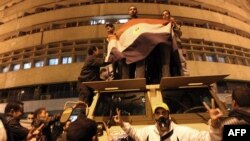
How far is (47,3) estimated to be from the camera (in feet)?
75.5

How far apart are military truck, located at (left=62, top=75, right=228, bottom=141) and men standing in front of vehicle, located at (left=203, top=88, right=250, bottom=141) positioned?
128 centimetres

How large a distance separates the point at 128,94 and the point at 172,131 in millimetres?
1399

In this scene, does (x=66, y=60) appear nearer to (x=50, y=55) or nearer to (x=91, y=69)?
(x=50, y=55)

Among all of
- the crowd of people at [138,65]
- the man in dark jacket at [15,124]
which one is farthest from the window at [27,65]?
the man in dark jacket at [15,124]

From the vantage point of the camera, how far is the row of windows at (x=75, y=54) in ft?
64.0

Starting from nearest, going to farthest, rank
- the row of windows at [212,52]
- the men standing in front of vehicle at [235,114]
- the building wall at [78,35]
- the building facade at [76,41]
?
the men standing in front of vehicle at [235,114], the building facade at [76,41], the building wall at [78,35], the row of windows at [212,52]

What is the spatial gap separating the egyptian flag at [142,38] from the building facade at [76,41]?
1390cm

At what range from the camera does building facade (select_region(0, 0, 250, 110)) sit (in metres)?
18.9

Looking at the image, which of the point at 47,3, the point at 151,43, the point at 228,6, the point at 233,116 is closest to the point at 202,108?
the point at 151,43

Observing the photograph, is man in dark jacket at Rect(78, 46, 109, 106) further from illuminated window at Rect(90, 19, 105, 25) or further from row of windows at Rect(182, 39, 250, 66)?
illuminated window at Rect(90, 19, 105, 25)

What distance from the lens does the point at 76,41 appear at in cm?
1984

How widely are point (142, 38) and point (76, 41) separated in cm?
1634

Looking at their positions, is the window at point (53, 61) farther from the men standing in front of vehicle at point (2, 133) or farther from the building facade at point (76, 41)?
the men standing in front of vehicle at point (2, 133)

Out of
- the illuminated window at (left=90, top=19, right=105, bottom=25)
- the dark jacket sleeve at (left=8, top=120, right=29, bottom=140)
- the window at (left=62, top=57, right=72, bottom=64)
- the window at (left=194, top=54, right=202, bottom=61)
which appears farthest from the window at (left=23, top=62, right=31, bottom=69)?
the dark jacket sleeve at (left=8, top=120, right=29, bottom=140)
